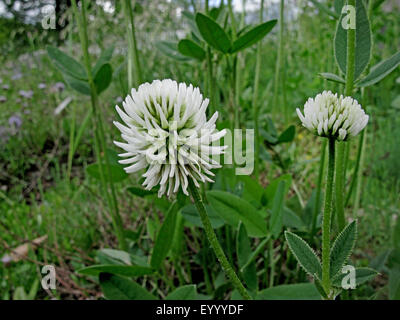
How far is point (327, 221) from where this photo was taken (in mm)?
413

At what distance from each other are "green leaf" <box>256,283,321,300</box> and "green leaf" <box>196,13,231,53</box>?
38 centimetres

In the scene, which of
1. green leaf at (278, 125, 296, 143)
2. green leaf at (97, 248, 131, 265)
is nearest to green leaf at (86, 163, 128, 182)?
green leaf at (97, 248, 131, 265)

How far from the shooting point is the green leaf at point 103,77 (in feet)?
2.24

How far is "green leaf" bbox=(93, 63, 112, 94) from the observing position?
26.9 inches

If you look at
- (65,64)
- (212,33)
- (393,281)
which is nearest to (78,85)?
(65,64)

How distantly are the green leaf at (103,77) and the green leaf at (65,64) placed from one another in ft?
0.08

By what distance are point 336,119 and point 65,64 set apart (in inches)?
20.2

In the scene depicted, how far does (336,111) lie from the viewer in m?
0.38

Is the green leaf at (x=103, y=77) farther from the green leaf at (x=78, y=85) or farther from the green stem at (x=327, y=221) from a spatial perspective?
the green stem at (x=327, y=221)

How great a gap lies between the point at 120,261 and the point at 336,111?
44 cm

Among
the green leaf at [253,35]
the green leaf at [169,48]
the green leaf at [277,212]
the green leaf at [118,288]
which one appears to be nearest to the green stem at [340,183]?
the green leaf at [277,212]

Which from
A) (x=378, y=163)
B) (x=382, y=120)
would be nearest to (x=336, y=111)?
(x=378, y=163)

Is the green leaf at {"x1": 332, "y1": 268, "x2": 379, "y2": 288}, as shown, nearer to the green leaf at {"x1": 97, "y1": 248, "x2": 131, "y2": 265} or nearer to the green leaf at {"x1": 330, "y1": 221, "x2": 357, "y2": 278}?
the green leaf at {"x1": 330, "y1": 221, "x2": 357, "y2": 278}
